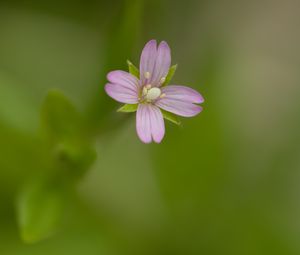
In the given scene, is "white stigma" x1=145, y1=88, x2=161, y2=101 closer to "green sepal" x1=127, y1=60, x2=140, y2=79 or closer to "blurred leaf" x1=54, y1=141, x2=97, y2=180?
"green sepal" x1=127, y1=60, x2=140, y2=79

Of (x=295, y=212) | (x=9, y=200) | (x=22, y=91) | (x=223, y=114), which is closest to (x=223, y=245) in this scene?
(x=295, y=212)

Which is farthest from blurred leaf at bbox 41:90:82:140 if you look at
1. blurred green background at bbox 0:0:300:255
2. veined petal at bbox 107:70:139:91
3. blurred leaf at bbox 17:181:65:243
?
veined petal at bbox 107:70:139:91

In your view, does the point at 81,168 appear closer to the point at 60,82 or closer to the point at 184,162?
the point at 184,162

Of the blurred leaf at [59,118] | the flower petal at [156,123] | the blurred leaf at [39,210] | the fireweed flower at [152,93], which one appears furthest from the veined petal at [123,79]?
the blurred leaf at [39,210]

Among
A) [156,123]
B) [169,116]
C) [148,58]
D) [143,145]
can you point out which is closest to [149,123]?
[156,123]

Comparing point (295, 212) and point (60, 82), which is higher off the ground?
point (60, 82)

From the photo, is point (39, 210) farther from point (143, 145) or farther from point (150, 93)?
point (143, 145)
